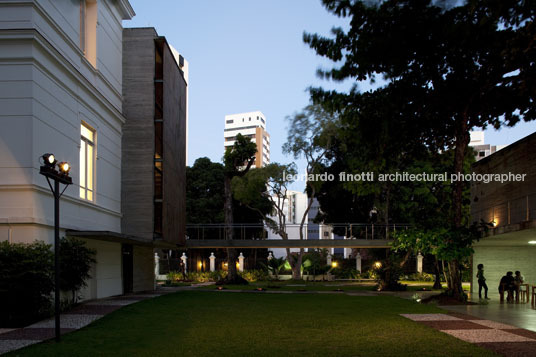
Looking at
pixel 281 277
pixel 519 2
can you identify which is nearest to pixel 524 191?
pixel 519 2

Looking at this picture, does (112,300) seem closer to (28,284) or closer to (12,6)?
(28,284)

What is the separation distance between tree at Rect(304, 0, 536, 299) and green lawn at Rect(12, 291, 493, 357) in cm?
679

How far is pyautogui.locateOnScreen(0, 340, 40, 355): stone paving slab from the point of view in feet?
29.3

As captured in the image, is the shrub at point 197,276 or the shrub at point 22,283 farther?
the shrub at point 197,276

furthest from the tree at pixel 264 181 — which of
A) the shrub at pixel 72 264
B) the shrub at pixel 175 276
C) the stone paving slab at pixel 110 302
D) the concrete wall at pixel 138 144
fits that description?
the shrub at pixel 72 264

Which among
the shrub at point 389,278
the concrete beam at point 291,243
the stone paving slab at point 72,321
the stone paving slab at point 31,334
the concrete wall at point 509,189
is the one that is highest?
the concrete wall at point 509,189

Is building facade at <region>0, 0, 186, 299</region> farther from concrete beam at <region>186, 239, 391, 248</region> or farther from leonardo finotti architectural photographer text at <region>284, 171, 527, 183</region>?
leonardo finotti architectural photographer text at <region>284, 171, 527, 183</region>

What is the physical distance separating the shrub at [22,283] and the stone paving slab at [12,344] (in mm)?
2296

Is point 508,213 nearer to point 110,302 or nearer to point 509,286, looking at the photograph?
point 509,286

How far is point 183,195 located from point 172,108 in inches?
204

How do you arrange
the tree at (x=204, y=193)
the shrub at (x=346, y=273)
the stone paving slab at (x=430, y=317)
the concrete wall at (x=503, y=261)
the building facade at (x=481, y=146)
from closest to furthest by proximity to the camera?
the stone paving slab at (x=430, y=317) < the concrete wall at (x=503, y=261) < the shrub at (x=346, y=273) < the tree at (x=204, y=193) < the building facade at (x=481, y=146)

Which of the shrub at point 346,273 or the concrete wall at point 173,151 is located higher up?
the concrete wall at point 173,151

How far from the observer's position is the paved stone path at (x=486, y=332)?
920cm

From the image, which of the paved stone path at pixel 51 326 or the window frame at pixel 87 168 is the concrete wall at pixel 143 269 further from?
the paved stone path at pixel 51 326
